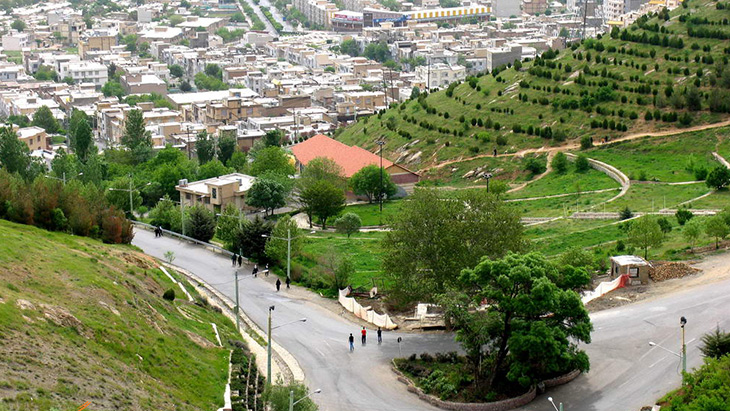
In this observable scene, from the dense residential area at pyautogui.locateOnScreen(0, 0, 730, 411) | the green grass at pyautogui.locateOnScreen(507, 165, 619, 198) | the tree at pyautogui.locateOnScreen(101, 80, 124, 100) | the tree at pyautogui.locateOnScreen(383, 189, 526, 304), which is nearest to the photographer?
the dense residential area at pyautogui.locateOnScreen(0, 0, 730, 411)

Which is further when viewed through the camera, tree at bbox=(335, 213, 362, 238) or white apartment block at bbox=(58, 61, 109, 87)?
white apartment block at bbox=(58, 61, 109, 87)

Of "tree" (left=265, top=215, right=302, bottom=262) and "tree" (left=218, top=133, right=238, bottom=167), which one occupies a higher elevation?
"tree" (left=265, top=215, right=302, bottom=262)

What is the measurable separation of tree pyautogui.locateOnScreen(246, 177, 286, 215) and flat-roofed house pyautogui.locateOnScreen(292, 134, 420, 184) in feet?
21.8

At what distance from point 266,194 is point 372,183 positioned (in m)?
6.68

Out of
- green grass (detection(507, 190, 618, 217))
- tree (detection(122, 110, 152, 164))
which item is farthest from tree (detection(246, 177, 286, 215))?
tree (detection(122, 110, 152, 164))

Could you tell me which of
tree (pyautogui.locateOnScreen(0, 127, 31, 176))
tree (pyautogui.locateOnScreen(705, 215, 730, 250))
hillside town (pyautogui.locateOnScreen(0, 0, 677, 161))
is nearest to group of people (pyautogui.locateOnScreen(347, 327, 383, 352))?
tree (pyautogui.locateOnScreen(705, 215, 730, 250))

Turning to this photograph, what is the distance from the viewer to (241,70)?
157125 mm

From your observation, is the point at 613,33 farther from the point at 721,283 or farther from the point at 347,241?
the point at 721,283

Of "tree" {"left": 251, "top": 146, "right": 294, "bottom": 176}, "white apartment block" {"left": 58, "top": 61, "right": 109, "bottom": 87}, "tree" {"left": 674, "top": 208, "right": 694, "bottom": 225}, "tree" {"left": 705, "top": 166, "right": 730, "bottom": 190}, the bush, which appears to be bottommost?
"white apartment block" {"left": 58, "top": 61, "right": 109, "bottom": 87}

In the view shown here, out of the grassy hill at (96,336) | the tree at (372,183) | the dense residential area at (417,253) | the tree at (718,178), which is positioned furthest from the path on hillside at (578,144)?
the grassy hill at (96,336)

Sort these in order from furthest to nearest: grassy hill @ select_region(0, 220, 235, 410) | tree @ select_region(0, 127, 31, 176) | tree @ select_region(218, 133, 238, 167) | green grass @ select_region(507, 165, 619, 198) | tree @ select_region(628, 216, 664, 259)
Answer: tree @ select_region(218, 133, 238, 167), tree @ select_region(0, 127, 31, 176), green grass @ select_region(507, 165, 619, 198), tree @ select_region(628, 216, 664, 259), grassy hill @ select_region(0, 220, 235, 410)

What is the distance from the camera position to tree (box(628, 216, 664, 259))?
49.0 metres

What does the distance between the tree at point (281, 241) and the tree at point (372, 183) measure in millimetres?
15489

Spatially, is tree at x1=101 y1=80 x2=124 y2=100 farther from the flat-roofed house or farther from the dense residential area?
the flat-roofed house
